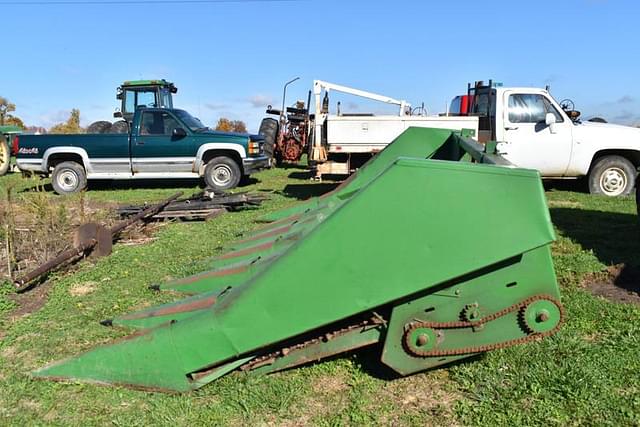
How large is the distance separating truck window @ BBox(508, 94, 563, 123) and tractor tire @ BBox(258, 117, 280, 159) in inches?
341

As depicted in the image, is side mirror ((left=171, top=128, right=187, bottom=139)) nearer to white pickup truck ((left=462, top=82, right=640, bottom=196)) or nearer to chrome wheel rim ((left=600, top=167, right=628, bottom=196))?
white pickup truck ((left=462, top=82, right=640, bottom=196))

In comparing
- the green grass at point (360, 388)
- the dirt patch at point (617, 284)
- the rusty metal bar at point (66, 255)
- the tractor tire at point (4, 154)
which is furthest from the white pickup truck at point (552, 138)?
the tractor tire at point (4, 154)

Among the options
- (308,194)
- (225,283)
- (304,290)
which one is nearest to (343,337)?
(304,290)

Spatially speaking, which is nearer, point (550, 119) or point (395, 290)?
point (395, 290)

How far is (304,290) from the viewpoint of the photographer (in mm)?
2406

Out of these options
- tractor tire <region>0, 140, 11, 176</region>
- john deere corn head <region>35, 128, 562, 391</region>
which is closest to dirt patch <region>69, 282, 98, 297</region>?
john deere corn head <region>35, 128, 562, 391</region>

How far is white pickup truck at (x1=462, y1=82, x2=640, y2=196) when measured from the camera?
9.45 m

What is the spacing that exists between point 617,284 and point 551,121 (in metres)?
5.36

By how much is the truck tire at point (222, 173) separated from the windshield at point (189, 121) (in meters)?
0.87

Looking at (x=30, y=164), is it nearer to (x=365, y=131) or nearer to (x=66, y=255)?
(x=365, y=131)

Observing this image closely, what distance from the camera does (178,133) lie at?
11.7m

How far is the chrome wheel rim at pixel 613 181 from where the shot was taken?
9.66 meters

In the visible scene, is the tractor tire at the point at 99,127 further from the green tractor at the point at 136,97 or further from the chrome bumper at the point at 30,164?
the chrome bumper at the point at 30,164

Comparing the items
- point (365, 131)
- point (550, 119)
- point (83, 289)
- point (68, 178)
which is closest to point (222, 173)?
point (68, 178)
